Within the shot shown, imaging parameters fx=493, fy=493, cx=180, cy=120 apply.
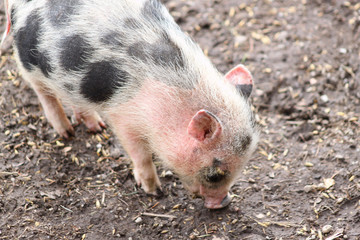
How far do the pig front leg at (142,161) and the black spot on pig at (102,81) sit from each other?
46 centimetres

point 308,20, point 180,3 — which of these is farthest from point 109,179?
point 308,20

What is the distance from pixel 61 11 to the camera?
4.92m

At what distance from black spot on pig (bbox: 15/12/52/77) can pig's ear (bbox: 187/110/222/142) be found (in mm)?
1738

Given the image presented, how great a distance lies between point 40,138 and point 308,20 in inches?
173

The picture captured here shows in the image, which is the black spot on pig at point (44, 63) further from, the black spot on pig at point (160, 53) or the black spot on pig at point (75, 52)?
the black spot on pig at point (160, 53)

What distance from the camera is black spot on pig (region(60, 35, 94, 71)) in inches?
190

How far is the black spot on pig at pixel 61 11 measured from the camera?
4895 mm

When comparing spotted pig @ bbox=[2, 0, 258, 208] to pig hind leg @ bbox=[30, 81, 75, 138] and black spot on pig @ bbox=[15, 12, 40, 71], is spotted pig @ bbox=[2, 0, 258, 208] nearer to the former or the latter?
black spot on pig @ bbox=[15, 12, 40, 71]

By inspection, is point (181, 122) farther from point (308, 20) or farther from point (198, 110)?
point (308, 20)

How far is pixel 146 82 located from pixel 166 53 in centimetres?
34

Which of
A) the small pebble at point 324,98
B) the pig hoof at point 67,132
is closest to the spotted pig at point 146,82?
the pig hoof at point 67,132

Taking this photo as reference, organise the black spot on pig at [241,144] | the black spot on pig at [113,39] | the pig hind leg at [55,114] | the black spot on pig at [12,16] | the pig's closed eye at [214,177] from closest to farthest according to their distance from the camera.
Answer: the black spot on pig at [241,144] → the pig's closed eye at [214,177] → the black spot on pig at [113,39] → the black spot on pig at [12,16] → the pig hind leg at [55,114]

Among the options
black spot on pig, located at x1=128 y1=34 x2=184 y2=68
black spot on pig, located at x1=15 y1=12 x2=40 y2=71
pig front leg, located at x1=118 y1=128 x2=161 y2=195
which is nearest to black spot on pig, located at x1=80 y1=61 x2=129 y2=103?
black spot on pig, located at x1=128 y1=34 x2=184 y2=68

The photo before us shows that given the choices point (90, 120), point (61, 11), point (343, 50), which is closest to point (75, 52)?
point (61, 11)
